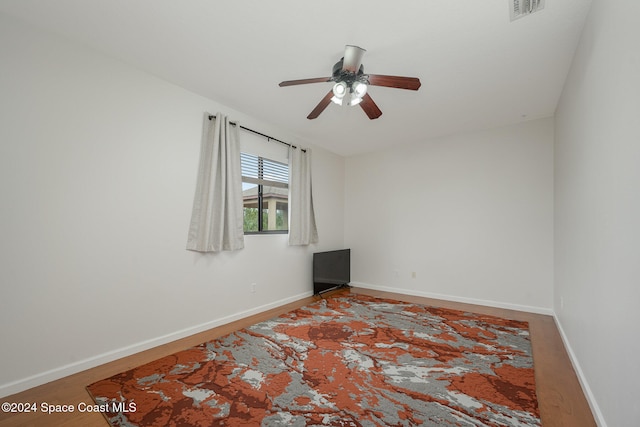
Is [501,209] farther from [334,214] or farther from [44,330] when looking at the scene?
[44,330]

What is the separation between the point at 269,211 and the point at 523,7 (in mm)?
3367

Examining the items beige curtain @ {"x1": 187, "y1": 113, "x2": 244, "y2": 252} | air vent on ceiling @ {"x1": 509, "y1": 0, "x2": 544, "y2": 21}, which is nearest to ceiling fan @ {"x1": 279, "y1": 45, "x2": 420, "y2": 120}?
air vent on ceiling @ {"x1": 509, "y1": 0, "x2": 544, "y2": 21}

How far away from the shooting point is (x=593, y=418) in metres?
1.79

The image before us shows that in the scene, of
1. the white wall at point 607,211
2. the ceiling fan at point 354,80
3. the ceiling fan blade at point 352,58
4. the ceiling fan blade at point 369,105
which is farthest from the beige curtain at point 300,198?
the white wall at point 607,211

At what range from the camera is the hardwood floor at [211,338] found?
1774 millimetres

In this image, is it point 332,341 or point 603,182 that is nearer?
point 603,182

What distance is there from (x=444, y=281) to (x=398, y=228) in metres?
1.13

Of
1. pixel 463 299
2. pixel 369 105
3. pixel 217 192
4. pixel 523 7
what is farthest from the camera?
pixel 463 299

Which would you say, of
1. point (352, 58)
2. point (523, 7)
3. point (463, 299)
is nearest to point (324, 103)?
point (352, 58)

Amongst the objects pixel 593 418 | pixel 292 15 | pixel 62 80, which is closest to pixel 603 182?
pixel 593 418

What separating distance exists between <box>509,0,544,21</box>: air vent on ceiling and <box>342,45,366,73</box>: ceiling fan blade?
100 centimetres

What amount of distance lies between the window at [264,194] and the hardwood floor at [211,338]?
1.35 metres

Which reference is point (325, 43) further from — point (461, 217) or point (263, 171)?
point (461, 217)

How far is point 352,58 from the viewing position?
6.97ft
